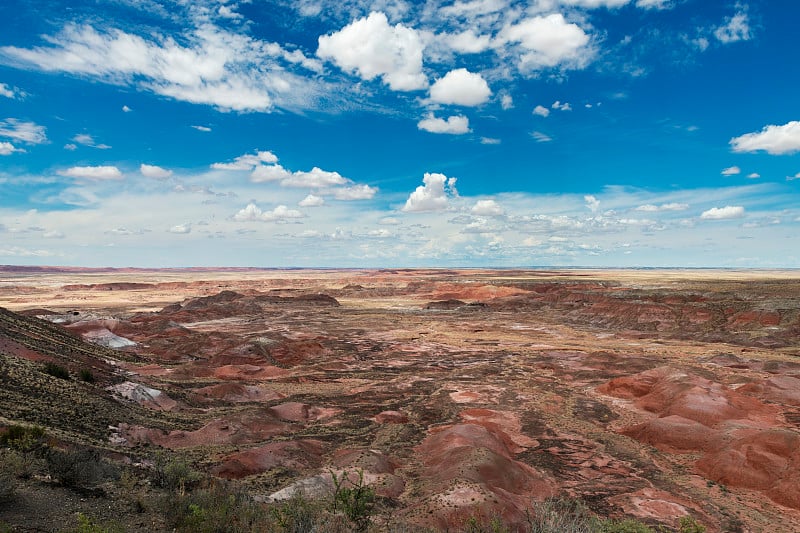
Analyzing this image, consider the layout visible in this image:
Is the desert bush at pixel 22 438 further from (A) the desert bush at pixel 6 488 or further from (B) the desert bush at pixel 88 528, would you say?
(B) the desert bush at pixel 88 528

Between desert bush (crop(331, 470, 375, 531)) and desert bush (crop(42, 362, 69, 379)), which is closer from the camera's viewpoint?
desert bush (crop(331, 470, 375, 531))

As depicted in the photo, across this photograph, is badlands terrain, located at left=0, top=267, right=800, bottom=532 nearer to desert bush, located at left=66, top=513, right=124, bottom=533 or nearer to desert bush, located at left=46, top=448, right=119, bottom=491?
desert bush, located at left=46, top=448, right=119, bottom=491

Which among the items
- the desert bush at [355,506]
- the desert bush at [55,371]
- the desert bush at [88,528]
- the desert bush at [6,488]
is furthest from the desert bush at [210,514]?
the desert bush at [55,371]

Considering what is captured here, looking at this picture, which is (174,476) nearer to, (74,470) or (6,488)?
(74,470)

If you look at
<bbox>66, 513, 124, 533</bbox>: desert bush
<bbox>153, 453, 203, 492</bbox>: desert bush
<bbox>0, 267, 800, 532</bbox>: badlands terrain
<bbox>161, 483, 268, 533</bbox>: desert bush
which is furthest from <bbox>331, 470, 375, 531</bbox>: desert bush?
<bbox>66, 513, 124, 533</bbox>: desert bush

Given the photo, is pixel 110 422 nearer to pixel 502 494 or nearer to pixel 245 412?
pixel 245 412

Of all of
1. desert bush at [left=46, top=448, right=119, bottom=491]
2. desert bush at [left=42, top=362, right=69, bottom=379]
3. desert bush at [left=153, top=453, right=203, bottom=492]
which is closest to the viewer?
desert bush at [left=46, top=448, right=119, bottom=491]
